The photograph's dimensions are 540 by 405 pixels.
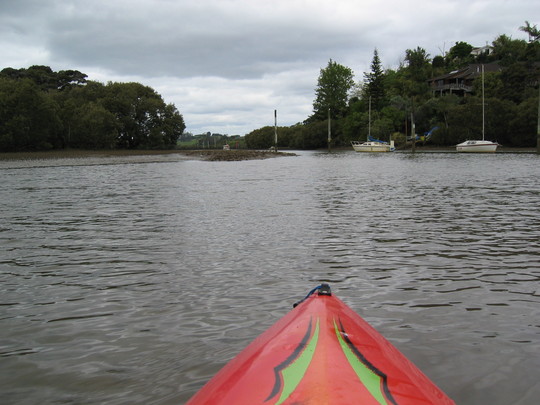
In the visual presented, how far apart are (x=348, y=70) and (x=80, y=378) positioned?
116130 mm

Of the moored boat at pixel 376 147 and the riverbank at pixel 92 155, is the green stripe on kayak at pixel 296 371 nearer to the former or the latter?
the riverbank at pixel 92 155

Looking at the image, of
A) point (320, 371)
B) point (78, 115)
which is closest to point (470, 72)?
point (78, 115)

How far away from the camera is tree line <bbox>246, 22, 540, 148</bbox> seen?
2618 inches

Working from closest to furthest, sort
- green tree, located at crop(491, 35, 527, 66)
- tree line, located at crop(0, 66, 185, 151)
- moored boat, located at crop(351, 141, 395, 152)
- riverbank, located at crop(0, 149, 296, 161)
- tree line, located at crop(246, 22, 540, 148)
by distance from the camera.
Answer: riverbank, located at crop(0, 149, 296, 161) → tree line, located at crop(0, 66, 185, 151) → tree line, located at crop(246, 22, 540, 148) → moored boat, located at crop(351, 141, 395, 152) → green tree, located at crop(491, 35, 527, 66)

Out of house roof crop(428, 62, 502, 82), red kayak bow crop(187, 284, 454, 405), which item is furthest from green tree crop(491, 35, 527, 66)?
red kayak bow crop(187, 284, 454, 405)

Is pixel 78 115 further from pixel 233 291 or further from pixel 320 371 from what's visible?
pixel 320 371

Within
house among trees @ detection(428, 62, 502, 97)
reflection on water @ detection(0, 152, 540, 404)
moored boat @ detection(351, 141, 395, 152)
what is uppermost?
house among trees @ detection(428, 62, 502, 97)

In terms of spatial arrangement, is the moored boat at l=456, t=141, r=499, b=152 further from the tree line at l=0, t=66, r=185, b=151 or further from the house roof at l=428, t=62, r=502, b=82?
the tree line at l=0, t=66, r=185, b=151

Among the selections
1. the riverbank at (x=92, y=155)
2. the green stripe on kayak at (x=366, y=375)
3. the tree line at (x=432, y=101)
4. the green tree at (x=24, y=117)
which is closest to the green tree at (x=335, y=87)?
the tree line at (x=432, y=101)

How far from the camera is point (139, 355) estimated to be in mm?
3713

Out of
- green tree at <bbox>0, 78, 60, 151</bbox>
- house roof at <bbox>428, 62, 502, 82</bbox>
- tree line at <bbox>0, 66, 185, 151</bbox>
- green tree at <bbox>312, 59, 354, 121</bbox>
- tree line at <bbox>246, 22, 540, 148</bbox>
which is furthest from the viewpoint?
green tree at <bbox>312, 59, 354, 121</bbox>

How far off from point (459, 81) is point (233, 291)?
90303 mm

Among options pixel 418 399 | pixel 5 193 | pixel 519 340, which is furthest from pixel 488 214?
pixel 5 193

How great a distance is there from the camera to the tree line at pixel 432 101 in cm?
6650
